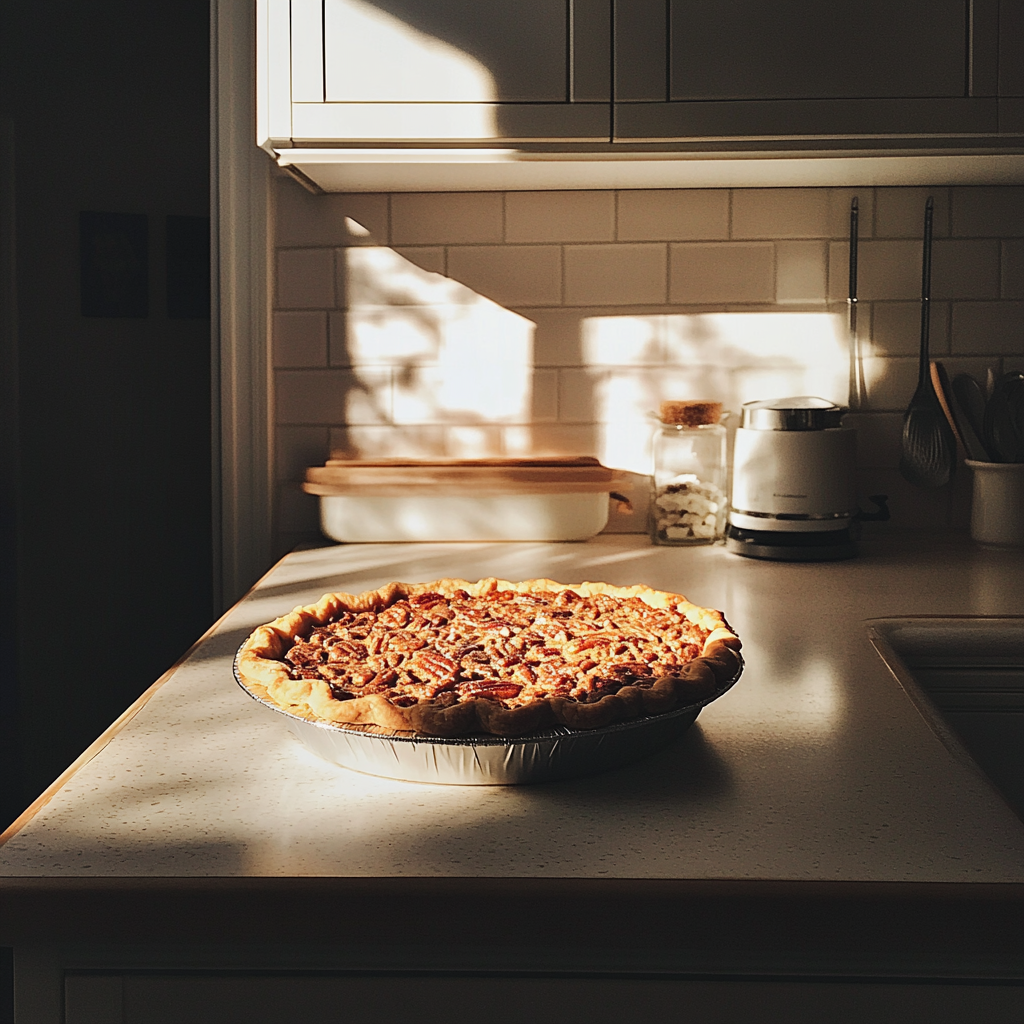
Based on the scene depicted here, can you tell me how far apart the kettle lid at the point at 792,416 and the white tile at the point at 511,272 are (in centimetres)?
46

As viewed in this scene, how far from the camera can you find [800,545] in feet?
5.83

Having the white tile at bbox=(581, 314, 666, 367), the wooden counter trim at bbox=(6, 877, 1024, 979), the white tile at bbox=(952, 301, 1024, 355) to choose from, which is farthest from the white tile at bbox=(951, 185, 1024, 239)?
the wooden counter trim at bbox=(6, 877, 1024, 979)

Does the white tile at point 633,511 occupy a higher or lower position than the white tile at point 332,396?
lower

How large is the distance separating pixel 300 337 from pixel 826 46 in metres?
1.05

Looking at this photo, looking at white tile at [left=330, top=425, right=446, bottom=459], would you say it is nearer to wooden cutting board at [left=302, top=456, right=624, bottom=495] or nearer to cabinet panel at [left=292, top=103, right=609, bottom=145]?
wooden cutting board at [left=302, top=456, right=624, bottom=495]

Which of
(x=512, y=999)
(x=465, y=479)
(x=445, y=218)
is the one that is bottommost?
(x=512, y=999)

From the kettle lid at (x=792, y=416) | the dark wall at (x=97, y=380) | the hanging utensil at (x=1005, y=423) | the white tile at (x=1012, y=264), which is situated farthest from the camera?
the dark wall at (x=97, y=380)

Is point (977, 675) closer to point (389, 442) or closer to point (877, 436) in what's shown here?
point (877, 436)

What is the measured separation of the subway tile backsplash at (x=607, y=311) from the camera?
6.49 ft

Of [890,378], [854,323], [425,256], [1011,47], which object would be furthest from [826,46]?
[425,256]

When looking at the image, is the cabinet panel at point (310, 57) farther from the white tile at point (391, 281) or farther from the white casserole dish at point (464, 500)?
the white casserole dish at point (464, 500)

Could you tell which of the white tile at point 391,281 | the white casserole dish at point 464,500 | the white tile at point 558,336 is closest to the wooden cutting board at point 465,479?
the white casserole dish at point 464,500

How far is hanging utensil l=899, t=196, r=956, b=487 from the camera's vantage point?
196 centimetres

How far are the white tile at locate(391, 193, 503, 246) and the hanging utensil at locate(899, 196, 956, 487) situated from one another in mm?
794
